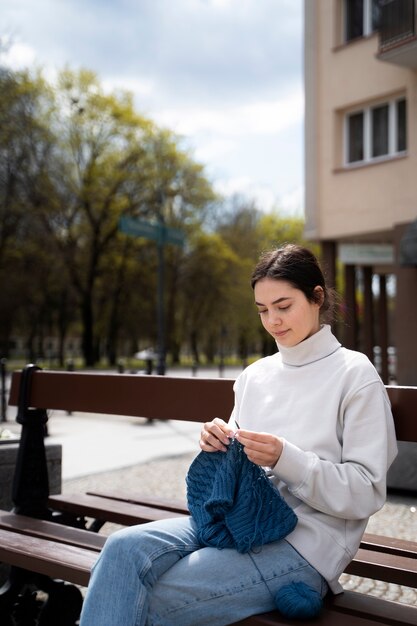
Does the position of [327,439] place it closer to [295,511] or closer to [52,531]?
[295,511]

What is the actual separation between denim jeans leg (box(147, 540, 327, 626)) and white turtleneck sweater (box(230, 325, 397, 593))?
0.07 metres

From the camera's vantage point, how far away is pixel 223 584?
2.14 metres

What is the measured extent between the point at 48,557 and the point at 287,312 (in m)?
→ 1.26

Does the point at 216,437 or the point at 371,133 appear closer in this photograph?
the point at 216,437

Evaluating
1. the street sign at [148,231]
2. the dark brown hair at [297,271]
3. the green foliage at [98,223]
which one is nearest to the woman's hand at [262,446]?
the dark brown hair at [297,271]

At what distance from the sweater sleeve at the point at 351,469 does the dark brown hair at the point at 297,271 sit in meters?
0.41

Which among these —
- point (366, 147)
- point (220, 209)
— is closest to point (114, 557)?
point (366, 147)

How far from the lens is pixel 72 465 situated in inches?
338

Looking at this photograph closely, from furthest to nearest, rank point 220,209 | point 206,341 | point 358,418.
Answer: point 206,341, point 220,209, point 358,418

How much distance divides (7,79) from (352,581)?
2781 centimetres

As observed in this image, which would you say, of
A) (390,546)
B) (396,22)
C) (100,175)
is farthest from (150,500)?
(100,175)

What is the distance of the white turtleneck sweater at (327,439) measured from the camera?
215cm

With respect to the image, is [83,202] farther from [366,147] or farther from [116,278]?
[366,147]

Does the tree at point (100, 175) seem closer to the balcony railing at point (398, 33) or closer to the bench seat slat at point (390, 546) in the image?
the balcony railing at point (398, 33)
